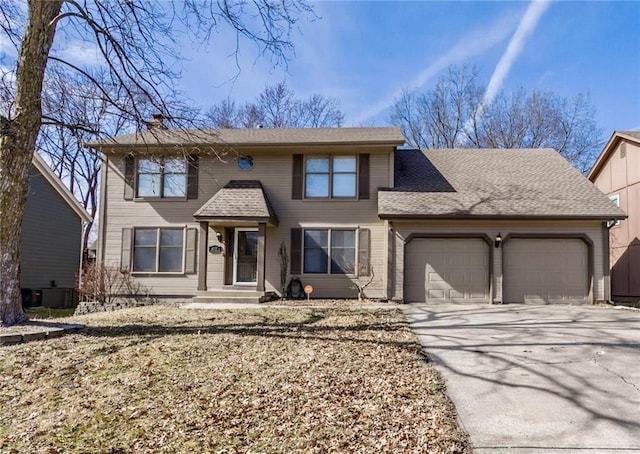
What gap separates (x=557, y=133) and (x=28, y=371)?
25.5 m

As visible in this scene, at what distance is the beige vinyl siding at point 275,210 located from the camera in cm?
1236

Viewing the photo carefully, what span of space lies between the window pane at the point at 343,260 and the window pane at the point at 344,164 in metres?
2.35

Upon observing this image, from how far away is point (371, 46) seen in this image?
38.2ft

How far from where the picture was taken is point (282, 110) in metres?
25.7

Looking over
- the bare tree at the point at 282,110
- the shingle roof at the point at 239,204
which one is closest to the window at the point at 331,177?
the shingle roof at the point at 239,204

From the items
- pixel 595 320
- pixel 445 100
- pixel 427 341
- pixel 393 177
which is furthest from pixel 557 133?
pixel 427 341

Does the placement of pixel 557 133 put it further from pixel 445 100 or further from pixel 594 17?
pixel 594 17

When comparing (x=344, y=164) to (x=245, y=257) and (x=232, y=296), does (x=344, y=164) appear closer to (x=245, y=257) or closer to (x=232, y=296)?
(x=245, y=257)

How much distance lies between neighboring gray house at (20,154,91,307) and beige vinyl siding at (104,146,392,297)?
455 centimetres

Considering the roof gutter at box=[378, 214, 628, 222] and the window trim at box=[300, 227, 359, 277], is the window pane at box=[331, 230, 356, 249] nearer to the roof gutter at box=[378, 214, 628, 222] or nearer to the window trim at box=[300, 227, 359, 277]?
the window trim at box=[300, 227, 359, 277]

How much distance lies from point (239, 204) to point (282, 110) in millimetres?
15172

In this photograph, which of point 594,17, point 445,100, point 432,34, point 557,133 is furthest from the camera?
point 445,100

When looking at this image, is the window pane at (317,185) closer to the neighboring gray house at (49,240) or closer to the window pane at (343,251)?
the window pane at (343,251)

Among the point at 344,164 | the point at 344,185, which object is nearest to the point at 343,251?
the point at 344,185
